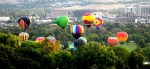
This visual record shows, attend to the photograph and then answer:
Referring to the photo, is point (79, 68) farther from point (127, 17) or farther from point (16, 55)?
point (127, 17)

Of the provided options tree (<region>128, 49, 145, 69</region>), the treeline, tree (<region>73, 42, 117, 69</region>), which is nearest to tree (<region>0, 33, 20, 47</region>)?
the treeline

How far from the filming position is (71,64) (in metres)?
22.1

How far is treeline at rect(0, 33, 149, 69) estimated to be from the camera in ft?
71.2

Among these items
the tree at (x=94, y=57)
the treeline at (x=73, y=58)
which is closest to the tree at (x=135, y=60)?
the treeline at (x=73, y=58)

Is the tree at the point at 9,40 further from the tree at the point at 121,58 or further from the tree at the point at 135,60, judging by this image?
the tree at the point at 135,60

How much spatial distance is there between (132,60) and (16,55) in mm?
5604

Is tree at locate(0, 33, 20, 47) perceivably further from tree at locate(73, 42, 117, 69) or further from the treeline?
tree at locate(73, 42, 117, 69)

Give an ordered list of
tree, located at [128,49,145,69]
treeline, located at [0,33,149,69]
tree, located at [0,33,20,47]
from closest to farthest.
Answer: treeline, located at [0,33,149,69], tree, located at [128,49,145,69], tree, located at [0,33,20,47]

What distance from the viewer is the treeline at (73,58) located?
21688 mm

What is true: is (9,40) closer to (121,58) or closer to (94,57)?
(94,57)

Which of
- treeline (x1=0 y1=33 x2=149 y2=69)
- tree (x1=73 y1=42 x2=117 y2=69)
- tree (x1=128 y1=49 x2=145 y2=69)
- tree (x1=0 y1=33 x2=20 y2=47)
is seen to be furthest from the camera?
tree (x1=0 y1=33 x2=20 y2=47)

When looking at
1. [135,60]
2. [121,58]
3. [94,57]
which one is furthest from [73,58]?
Result: [135,60]

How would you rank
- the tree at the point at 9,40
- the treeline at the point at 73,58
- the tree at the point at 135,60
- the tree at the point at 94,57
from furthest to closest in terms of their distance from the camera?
the tree at the point at 9,40
the tree at the point at 135,60
the treeline at the point at 73,58
the tree at the point at 94,57

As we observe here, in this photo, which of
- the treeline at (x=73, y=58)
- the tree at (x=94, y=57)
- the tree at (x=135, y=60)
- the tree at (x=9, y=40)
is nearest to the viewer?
the tree at (x=94, y=57)
